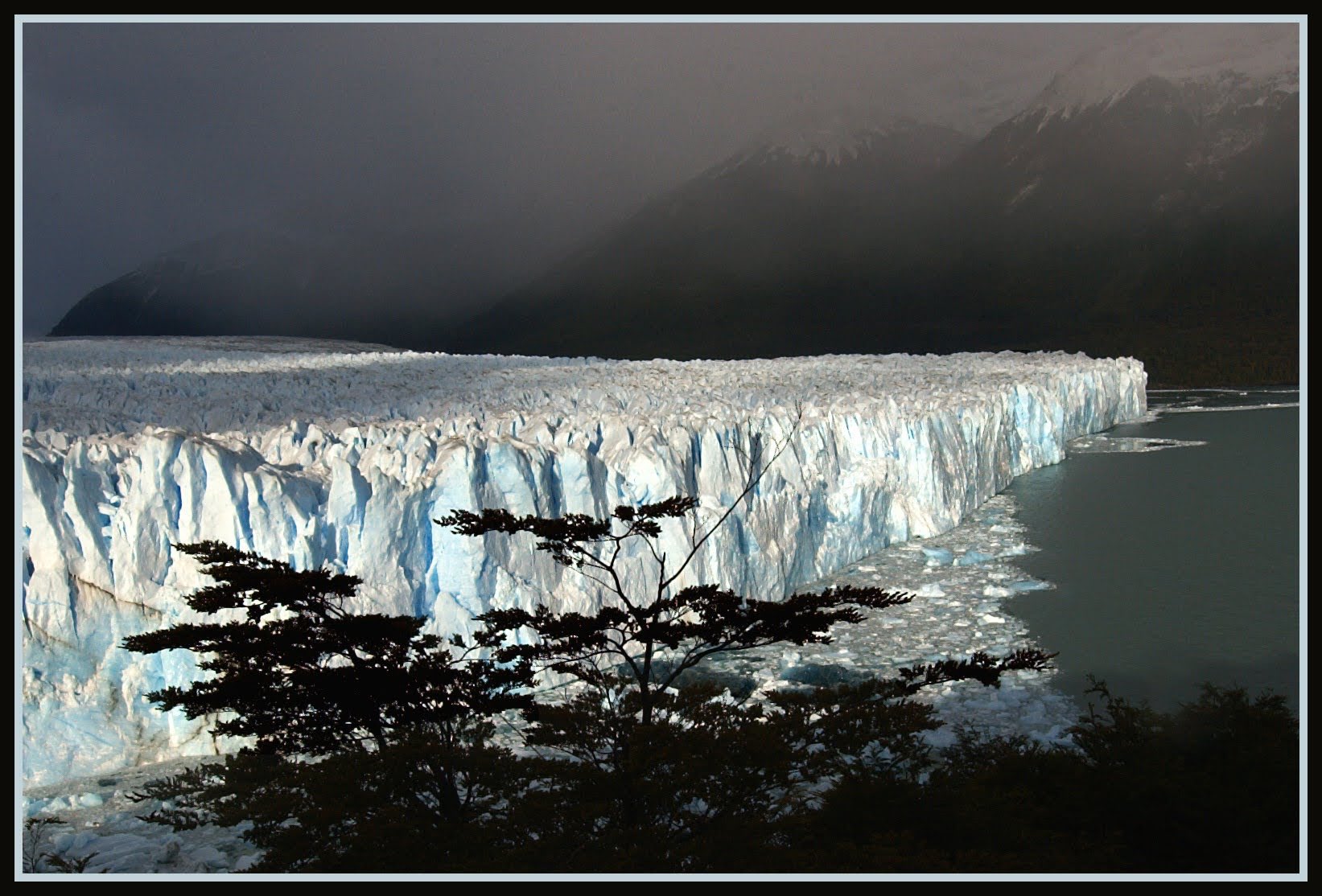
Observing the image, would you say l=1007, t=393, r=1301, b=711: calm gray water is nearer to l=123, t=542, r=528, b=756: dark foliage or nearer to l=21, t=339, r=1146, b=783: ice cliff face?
l=21, t=339, r=1146, b=783: ice cliff face

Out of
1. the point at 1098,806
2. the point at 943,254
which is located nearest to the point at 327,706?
the point at 1098,806

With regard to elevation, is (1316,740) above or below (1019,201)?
below

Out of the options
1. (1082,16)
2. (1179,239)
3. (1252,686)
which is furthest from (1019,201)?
(1082,16)

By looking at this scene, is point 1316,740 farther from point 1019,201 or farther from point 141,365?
point 1019,201

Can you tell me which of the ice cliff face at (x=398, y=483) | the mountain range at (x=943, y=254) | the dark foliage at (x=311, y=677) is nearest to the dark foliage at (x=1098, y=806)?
the dark foliage at (x=311, y=677)

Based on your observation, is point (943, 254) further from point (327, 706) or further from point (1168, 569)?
point (327, 706)

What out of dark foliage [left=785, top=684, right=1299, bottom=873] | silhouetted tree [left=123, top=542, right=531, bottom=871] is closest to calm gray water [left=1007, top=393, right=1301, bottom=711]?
dark foliage [left=785, top=684, right=1299, bottom=873]
